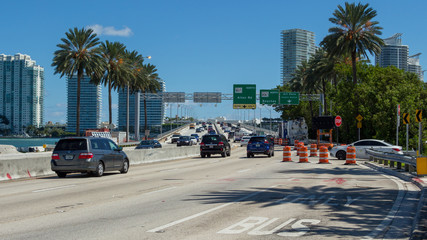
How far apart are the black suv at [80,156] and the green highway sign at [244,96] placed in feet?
189

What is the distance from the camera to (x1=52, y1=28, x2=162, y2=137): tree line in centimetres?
5928

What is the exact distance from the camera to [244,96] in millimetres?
78125

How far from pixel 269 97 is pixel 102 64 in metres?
28.4

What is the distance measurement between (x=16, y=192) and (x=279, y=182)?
879 cm

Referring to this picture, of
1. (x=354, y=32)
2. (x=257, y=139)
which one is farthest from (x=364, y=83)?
(x=257, y=139)

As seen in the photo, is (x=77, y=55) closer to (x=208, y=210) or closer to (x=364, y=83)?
(x=364, y=83)

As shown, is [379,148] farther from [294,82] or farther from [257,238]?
[294,82]

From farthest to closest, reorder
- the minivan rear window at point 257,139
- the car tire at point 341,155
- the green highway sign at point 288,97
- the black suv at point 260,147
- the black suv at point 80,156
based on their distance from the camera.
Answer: the green highway sign at point 288,97, the minivan rear window at point 257,139, the black suv at point 260,147, the car tire at point 341,155, the black suv at point 80,156

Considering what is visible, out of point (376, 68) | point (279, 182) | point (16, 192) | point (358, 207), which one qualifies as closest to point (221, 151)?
point (279, 182)

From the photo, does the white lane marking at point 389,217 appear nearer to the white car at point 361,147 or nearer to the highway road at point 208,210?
the highway road at point 208,210

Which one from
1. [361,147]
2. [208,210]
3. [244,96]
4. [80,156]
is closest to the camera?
[208,210]

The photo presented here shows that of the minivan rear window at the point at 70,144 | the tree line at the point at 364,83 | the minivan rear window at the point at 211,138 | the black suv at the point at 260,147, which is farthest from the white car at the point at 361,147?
the minivan rear window at the point at 70,144

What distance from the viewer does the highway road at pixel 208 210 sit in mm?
8547

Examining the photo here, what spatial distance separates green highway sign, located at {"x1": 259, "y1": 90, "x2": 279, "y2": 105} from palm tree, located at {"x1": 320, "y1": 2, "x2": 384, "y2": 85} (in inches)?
949
